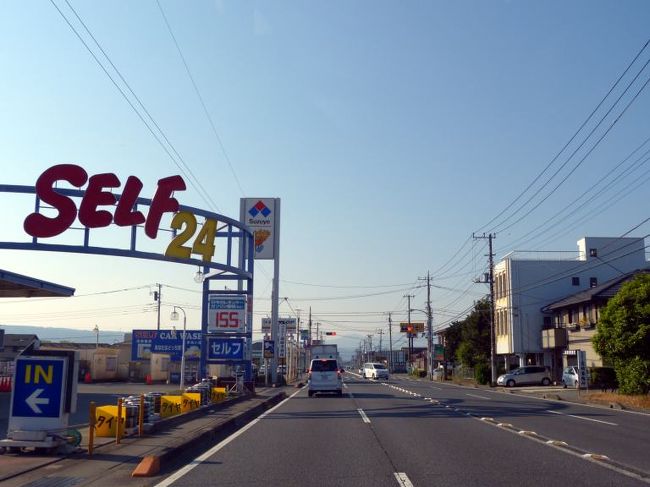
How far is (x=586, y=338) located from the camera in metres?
53.0

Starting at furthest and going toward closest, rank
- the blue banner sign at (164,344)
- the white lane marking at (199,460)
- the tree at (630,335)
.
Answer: the blue banner sign at (164,344), the tree at (630,335), the white lane marking at (199,460)

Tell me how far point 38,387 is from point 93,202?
36.5 feet

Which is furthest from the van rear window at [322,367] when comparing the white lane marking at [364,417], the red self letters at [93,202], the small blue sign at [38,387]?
the small blue sign at [38,387]

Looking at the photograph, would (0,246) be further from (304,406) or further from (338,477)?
(338,477)

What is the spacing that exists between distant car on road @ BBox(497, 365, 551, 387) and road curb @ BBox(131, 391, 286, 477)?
114 ft

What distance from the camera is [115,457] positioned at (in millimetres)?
12750

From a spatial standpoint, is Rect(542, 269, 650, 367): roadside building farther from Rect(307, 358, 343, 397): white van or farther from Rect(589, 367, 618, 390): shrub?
Rect(307, 358, 343, 397): white van

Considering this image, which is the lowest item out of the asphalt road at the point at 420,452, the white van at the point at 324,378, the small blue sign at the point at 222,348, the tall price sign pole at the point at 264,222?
the asphalt road at the point at 420,452

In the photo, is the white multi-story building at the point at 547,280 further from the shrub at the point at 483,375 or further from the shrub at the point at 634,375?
the shrub at the point at 634,375

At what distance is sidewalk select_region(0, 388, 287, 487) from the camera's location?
1101 cm

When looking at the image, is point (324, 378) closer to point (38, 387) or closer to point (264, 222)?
point (264, 222)

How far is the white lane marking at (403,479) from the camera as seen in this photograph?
10.3 meters

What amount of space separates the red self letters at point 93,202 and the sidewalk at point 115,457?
7452 mm

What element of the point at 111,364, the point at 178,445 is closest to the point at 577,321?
the point at 111,364
